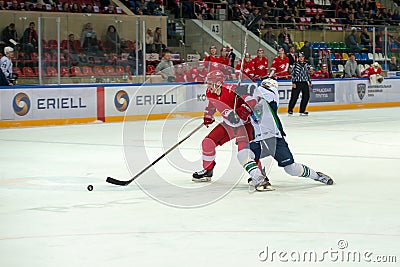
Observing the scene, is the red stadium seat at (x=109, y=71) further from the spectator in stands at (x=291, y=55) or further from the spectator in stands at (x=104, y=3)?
the spectator in stands at (x=104, y=3)

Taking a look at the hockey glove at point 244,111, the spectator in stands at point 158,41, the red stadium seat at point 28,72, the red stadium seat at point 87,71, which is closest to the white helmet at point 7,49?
the red stadium seat at point 28,72

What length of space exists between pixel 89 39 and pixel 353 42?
29.9 feet

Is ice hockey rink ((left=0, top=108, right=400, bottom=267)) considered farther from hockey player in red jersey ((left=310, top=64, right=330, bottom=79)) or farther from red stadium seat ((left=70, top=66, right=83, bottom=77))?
hockey player in red jersey ((left=310, top=64, right=330, bottom=79))

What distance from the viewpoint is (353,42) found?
23.3 m

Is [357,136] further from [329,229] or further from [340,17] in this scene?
[340,17]

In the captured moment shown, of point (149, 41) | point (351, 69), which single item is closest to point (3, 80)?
point (149, 41)

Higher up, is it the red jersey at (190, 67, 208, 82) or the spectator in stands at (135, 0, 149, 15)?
the spectator in stands at (135, 0, 149, 15)

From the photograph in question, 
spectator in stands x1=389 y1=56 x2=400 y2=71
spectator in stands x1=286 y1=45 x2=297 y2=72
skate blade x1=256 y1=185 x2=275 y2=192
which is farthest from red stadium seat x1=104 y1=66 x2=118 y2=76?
skate blade x1=256 y1=185 x2=275 y2=192

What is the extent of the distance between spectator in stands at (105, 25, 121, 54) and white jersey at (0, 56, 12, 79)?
221cm

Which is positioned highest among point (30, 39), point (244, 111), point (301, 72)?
point (30, 39)

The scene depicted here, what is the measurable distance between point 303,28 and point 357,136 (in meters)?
9.47

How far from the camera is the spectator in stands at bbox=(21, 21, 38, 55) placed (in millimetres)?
16281

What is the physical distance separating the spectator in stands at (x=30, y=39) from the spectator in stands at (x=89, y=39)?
1.15 metres

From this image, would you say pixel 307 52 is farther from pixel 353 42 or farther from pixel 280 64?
pixel 353 42
